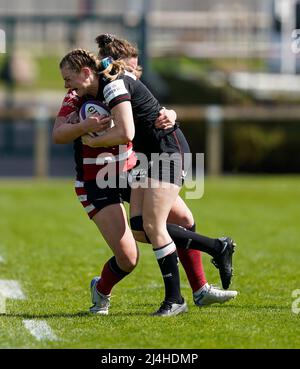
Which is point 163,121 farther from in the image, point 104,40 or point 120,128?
point 104,40

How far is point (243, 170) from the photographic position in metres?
22.5

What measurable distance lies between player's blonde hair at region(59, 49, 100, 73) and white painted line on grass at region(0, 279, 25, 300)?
2163 millimetres

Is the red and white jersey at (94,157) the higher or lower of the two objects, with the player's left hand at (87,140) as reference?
lower

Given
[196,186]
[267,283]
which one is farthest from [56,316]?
[196,186]

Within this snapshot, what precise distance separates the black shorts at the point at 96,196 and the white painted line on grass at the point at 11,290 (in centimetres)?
138

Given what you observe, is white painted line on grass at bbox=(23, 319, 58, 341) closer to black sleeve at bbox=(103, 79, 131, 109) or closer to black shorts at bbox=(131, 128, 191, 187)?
black shorts at bbox=(131, 128, 191, 187)

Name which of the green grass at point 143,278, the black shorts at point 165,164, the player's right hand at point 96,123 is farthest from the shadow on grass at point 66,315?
the player's right hand at point 96,123

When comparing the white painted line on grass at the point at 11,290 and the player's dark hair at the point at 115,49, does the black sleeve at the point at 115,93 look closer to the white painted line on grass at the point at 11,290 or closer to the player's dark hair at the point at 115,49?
the player's dark hair at the point at 115,49

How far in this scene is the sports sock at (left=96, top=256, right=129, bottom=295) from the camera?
7.84m

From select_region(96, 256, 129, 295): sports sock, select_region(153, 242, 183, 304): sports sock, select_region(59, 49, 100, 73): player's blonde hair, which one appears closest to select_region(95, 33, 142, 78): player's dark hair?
select_region(59, 49, 100, 73): player's blonde hair

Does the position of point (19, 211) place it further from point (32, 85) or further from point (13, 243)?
point (32, 85)

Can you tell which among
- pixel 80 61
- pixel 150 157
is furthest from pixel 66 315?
pixel 80 61

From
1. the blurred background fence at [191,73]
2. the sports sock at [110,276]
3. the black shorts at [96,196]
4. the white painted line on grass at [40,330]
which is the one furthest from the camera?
the blurred background fence at [191,73]

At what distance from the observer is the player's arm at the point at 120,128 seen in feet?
23.8
